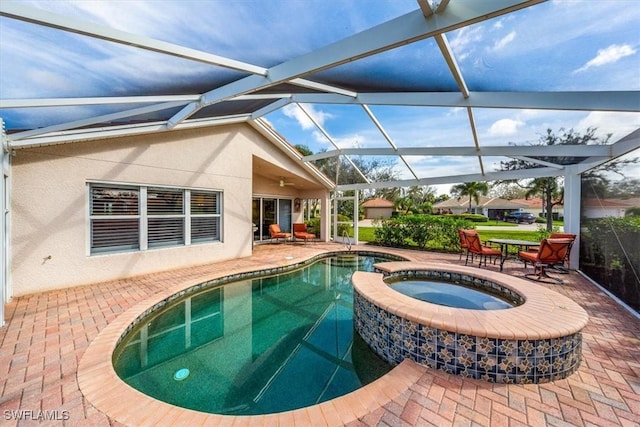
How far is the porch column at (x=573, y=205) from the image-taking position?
28.2ft

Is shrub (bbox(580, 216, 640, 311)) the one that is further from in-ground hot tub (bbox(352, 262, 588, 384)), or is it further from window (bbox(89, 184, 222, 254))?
window (bbox(89, 184, 222, 254))

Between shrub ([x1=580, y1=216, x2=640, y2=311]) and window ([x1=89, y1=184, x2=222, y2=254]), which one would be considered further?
window ([x1=89, y1=184, x2=222, y2=254])

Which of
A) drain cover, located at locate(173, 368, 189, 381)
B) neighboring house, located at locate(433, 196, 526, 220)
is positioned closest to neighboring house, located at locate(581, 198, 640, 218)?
drain cover, located at locate(173, 368, 189, 381)

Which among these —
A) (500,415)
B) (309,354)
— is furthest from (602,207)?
(309,354)

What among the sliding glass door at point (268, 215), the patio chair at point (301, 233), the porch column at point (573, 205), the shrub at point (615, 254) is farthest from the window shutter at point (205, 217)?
the porch column at point (573, 205)

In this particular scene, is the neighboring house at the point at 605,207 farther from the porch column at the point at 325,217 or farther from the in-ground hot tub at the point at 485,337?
the porch column at the point at 325,217

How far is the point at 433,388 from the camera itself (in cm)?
297

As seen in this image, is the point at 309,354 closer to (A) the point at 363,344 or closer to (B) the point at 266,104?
(A) the point at 363,344

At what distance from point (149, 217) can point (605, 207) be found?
1256 centimetres

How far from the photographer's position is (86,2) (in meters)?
2.85

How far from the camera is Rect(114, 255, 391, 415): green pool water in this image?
127 inches

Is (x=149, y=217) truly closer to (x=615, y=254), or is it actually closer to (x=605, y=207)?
(x=615, y=254)

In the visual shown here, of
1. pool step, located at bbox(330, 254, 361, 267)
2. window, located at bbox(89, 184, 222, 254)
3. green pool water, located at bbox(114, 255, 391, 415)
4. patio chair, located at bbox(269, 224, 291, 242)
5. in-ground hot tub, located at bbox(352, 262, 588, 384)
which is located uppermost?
window, located at bbox(89, 184, 222, 254)

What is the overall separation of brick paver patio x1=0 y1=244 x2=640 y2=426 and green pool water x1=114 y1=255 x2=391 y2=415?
717 mm
